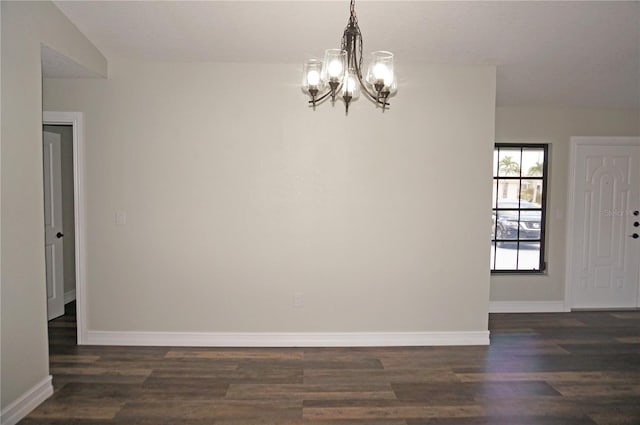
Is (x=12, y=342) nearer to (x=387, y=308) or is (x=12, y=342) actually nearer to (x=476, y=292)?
(x=387, y=308)

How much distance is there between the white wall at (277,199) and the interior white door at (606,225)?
188 cm

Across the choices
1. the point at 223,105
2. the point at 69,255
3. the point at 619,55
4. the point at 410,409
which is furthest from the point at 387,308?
the point at 69,255

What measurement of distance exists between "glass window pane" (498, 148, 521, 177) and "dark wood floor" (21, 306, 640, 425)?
1836mm

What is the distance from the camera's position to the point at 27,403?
272 cm

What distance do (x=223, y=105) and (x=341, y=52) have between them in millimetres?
1882

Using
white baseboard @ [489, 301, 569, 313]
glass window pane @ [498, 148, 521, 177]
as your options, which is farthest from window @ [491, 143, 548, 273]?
white baseboard @ [489, 301, 569, 313]

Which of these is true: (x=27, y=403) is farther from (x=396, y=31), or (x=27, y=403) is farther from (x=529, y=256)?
(x=529, y=256)

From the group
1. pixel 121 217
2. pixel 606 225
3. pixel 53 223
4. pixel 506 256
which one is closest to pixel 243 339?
pixel 121 217

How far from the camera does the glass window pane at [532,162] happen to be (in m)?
5.02

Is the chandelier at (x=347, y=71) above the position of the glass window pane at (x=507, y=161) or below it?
above

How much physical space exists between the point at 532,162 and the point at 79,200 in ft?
15.5

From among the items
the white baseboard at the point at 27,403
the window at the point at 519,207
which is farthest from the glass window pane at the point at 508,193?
the white baseboard at the point at 27,403

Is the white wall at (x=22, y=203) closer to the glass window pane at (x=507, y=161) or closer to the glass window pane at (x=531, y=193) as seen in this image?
the glass window pane at (x=507, y=161)

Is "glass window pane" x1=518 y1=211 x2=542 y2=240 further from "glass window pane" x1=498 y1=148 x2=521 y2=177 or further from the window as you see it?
"glass window pane" x1=498 y1=148 x2=521 y2=177
